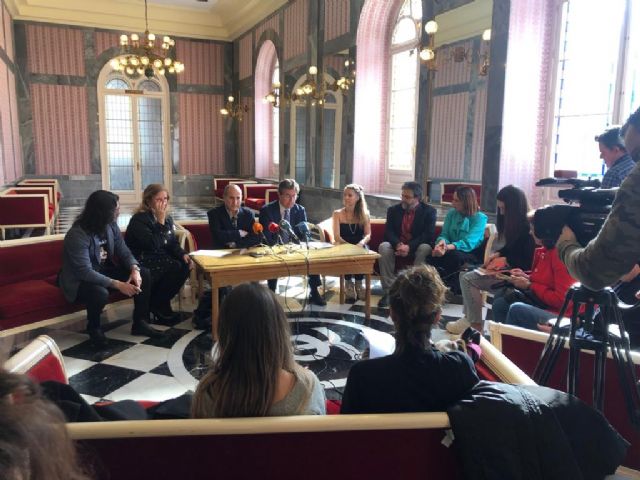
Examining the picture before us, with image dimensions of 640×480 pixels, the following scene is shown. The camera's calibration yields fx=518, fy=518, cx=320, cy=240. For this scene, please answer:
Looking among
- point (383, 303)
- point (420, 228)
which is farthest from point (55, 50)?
point (383, 303)

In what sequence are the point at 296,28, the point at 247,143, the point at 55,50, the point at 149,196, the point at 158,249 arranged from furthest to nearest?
the point at 247,143
the point at 55,50
the point at 296,28
the point at 158,249
the point at 149,196

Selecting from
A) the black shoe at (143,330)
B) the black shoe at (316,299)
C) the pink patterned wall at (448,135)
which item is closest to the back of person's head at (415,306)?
the black shoe at (143,330)

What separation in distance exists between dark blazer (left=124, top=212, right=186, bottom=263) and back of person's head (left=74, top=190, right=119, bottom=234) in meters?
0.52

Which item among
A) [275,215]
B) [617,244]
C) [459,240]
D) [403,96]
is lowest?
[459,240]

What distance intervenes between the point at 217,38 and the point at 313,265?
11924 mm

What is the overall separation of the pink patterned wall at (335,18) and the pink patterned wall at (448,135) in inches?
107

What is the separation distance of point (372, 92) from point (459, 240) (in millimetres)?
4082

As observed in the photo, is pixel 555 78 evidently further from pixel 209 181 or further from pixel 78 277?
pixel 209 181

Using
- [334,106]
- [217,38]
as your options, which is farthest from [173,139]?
[334,106]

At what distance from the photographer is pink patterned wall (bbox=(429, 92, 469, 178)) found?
20.3ft

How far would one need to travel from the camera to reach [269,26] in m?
11.8

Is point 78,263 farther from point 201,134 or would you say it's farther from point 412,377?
point 201,134

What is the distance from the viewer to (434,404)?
4.87 ft

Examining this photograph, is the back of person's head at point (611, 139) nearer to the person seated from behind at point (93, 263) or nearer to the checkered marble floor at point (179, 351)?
the checkered marble floor at point (179, 351)
